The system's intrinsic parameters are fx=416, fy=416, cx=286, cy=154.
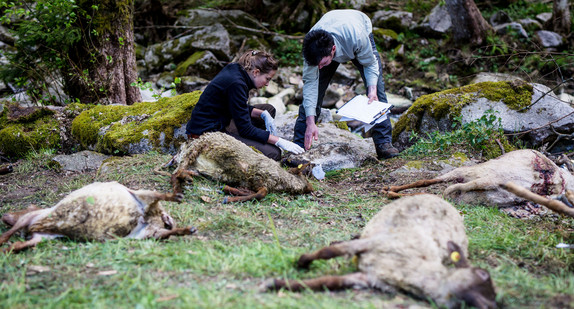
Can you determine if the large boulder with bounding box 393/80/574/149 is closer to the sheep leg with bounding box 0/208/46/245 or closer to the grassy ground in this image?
the grassy ground

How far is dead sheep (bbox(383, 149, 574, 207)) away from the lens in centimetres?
370

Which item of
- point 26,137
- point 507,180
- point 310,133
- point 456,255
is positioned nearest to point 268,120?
point 310,133

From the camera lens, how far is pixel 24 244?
2.44m

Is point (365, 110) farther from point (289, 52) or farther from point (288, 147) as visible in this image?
point (289, 52)

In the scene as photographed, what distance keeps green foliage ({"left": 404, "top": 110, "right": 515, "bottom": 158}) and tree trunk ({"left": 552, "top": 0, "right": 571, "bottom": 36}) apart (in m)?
8.11

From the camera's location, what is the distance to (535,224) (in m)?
3.42

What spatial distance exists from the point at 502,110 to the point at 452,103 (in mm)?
686

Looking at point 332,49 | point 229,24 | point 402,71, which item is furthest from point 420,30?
point 332,49

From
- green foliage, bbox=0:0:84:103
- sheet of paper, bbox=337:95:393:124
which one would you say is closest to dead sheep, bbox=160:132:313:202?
sheet of paper, bbox=337:95:393:124

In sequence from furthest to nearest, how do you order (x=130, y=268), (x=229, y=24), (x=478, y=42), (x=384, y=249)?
(x=229, y=24) → (x=478, y=42) → (x=130, y=268) → (x=384, y=249)

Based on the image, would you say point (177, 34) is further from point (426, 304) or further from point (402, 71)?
point (426, 304)

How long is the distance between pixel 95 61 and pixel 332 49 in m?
4.06

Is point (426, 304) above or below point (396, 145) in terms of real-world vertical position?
above

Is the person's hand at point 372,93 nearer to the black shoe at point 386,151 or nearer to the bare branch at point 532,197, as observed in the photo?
the black shoe at point 386,151
